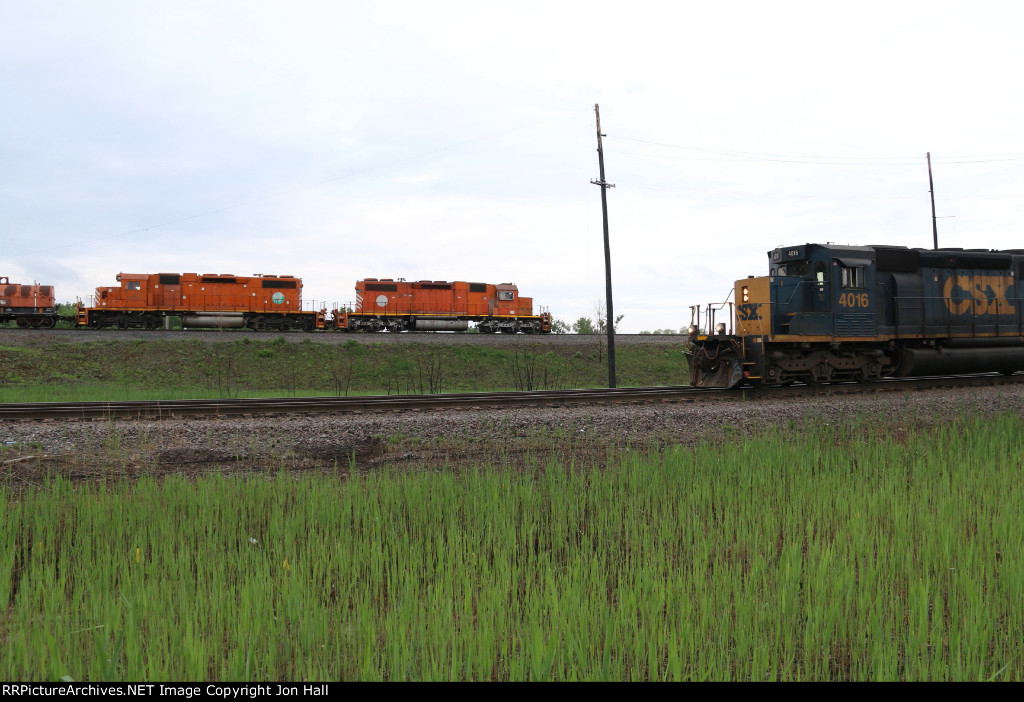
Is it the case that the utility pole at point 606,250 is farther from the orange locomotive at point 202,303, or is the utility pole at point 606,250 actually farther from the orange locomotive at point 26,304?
the orange locomotive at point 26,304

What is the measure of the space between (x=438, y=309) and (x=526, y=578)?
3395cm

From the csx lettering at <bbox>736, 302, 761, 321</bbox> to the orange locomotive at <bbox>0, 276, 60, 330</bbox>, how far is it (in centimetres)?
3498

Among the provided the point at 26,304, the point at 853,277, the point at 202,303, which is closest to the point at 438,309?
the point at 202,303

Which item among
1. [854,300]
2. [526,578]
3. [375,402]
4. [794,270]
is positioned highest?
[794,270]

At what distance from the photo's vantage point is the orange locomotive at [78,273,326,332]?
108 ft

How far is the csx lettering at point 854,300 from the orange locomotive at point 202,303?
1086 inches

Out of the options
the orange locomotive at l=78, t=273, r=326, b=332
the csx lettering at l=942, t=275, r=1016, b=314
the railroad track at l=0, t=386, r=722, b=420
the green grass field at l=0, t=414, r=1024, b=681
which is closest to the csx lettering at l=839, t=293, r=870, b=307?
the csx lettering at l=942, t=275, r=1016, b=314

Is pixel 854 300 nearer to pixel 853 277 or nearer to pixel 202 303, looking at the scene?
pixel 853 277

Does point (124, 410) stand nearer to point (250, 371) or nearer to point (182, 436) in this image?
point (182, 436)

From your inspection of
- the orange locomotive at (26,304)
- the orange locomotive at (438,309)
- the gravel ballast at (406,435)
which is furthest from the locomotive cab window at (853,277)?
the orange locomotive at (26,304)

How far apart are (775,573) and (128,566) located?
4312mm

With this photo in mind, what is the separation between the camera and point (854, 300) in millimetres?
16000

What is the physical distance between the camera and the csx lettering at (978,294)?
1756 cm
